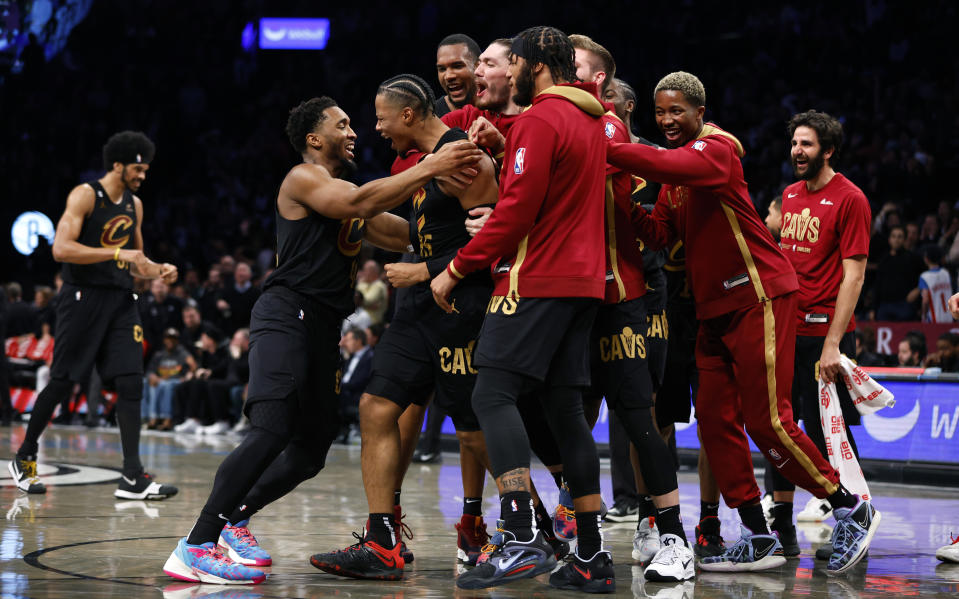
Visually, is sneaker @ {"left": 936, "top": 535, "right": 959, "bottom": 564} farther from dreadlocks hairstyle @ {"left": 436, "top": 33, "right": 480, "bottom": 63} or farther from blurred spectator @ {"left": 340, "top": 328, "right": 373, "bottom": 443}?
blurred spectator @ {"left": 340, "top": 328, "right": 373, "bottom": 443}

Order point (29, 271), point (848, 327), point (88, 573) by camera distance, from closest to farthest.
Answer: point (88, 573)
point (848, 327)
point (29, 271)

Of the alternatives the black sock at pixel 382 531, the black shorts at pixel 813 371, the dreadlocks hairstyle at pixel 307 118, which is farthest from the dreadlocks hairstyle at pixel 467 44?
the black sock at pixel 382 531

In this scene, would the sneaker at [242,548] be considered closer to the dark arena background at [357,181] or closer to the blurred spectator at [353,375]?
the dark arena background at [357,181]

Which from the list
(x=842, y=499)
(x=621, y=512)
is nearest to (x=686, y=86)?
(x=842, y=499)

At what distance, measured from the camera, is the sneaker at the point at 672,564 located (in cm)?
490

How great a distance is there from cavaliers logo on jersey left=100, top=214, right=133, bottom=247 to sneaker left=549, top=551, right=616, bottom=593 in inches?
184

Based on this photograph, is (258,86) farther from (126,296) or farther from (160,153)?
(126,296)

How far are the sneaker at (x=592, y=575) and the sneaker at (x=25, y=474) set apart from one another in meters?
4.51

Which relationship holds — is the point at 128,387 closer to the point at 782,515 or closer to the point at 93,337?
the point at 93,337

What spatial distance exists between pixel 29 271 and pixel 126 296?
14.8 meters

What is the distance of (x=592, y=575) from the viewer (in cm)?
458

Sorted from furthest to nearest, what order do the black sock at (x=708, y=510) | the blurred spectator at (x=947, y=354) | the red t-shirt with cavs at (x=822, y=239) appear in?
the blurred spectator at (x=947, y=354), the red t-shirt with cavs at (x=822, y=239), the black sock at (x=708, y=510)

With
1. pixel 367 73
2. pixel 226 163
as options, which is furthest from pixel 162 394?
pixel 367 73

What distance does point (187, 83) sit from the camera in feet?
78.4
